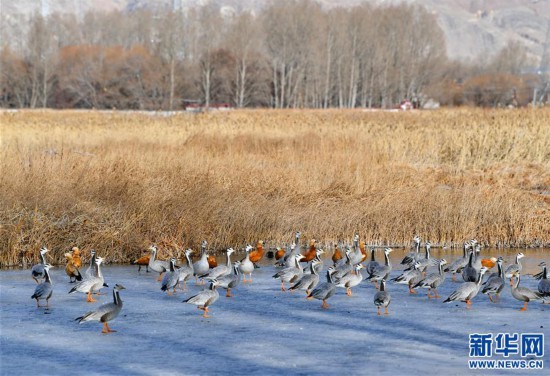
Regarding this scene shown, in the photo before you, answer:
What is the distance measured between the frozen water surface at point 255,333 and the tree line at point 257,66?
57507 mm

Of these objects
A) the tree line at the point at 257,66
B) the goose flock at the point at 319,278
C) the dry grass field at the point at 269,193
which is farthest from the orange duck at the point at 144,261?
the tree line at the point at 257,66

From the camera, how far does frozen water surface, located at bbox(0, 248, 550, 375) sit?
28.4 ft

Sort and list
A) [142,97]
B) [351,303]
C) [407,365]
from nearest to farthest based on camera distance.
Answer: [407,365] < [351,303] < [142,97]

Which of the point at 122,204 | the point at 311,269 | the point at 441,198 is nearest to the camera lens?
the point at 311,269

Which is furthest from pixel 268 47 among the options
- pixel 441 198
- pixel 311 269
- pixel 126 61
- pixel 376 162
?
pixel 311 269

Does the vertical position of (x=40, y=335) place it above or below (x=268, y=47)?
below

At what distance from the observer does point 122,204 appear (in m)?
16.2

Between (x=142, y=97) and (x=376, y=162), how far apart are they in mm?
49432

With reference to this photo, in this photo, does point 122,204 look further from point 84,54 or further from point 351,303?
point 84,54

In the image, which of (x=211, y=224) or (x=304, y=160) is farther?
(x=304, y=160)

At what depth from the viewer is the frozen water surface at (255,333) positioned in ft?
28.4

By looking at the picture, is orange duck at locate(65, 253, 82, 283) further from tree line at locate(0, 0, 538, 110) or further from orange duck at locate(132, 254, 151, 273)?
tree line at locate(0, 0, 538, 110)

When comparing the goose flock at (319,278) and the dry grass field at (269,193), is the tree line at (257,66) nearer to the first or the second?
the dry grass field at (269,193)

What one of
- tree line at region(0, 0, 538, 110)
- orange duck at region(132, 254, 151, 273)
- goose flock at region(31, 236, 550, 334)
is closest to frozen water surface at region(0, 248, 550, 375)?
goose flock at region(31, 236, 550, 334)
